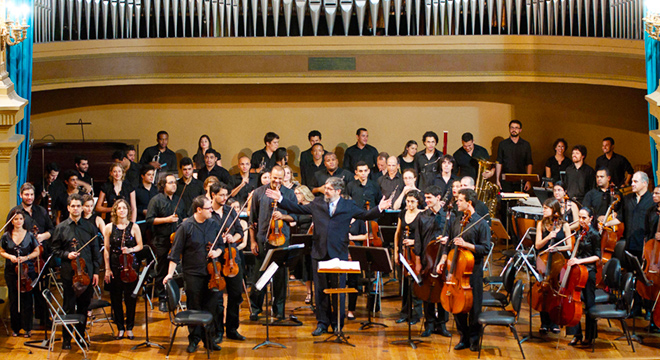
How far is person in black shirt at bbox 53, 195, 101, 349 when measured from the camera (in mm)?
6551

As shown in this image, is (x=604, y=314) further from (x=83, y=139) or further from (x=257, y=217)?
(x=83, y=139)

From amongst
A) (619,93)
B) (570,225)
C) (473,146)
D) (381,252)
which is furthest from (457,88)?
(381,252)

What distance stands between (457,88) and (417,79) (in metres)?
0.89

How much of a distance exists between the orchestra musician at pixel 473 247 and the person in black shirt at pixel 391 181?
1877 mm

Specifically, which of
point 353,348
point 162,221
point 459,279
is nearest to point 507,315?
point 459,279

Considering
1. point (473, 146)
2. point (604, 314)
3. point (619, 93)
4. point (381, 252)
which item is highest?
point (619, 93)

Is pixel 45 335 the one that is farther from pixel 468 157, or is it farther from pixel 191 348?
pixel 468 157

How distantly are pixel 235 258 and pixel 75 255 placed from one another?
3.95ft

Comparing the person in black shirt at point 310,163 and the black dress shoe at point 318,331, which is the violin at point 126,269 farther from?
the person in black shirt at point 310,163

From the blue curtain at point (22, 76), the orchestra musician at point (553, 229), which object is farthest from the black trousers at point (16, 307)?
the orchestra musician at point (553, 229)

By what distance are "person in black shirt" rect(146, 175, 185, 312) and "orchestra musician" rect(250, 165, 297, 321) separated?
80cm

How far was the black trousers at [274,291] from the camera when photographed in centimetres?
714

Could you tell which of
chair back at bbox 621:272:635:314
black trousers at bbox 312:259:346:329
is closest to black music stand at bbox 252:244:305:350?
black trousers at bbox 312:259:346:329

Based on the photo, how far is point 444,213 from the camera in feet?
22.8
